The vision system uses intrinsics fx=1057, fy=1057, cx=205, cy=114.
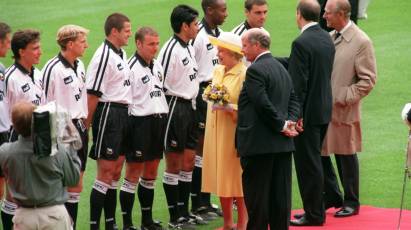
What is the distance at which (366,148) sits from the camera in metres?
13.2

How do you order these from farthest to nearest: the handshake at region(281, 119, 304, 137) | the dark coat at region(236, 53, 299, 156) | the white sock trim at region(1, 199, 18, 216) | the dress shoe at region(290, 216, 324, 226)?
the dress shoe at region(290, 216, 324, 226) → the white sock trim at region(1, 199, 18, 216) → the handshake at region(281, 119, 304, 137) → the dark coat at region(236, 53, 299, 156)

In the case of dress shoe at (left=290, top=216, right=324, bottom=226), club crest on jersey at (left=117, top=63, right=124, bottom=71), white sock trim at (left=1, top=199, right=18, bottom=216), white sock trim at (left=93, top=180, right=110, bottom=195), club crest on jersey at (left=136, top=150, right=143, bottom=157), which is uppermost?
club crest on jersey at (left=117, top=63, right=124, bottom=71)

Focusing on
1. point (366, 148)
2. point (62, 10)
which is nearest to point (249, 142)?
point (366, 148)

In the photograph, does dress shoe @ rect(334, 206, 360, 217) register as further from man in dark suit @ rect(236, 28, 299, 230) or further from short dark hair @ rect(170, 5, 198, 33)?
short dark hair @ rect(170, 5, 198, 33)

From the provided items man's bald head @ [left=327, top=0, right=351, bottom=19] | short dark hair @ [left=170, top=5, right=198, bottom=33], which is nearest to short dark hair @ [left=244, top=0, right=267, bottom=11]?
short dark hair @ [left=170, top=5, right=198, bottom=33]

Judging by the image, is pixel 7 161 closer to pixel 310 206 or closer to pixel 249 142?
pixel 249 142

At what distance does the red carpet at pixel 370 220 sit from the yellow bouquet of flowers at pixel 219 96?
1.44 metres

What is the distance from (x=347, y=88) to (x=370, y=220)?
4.28 ft

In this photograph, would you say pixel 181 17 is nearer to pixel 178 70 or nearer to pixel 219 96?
pixel 178 70

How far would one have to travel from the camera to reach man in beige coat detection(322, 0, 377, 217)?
33.9 ft

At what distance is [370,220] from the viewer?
33.8ft

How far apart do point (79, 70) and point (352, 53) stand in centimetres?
270

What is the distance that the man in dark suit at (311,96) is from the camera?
388 inches

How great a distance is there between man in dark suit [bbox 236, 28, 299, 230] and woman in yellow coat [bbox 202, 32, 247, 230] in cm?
33
